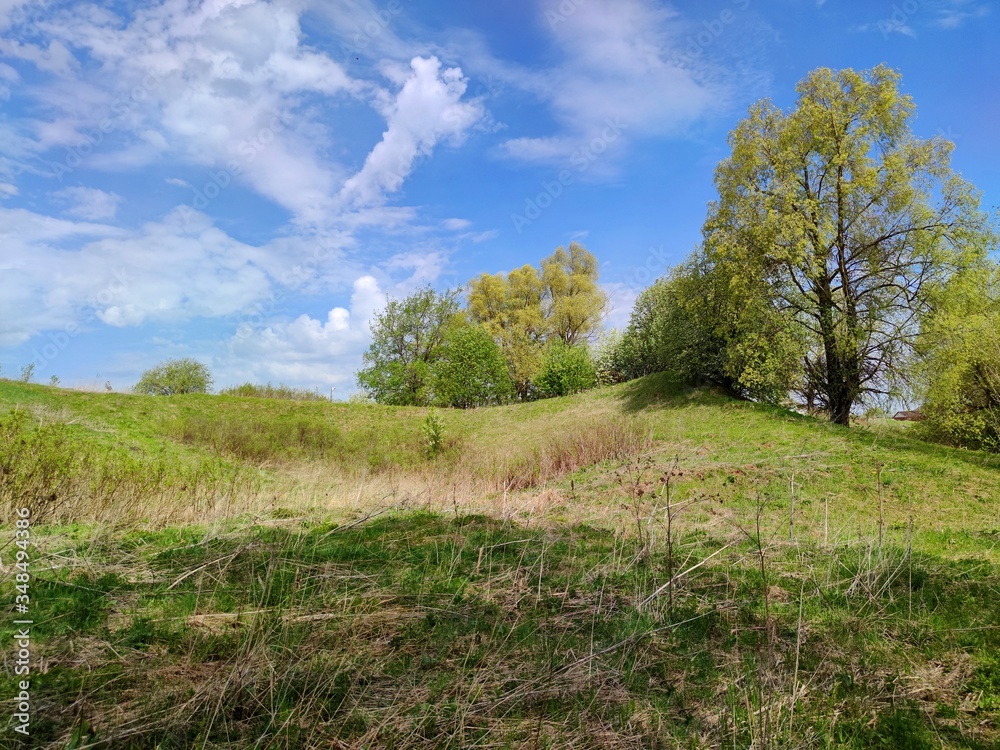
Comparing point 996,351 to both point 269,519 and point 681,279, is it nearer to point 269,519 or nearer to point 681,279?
point 681,279

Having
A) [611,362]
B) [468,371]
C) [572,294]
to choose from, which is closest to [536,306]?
[572,294]

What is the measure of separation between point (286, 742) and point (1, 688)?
1.73 meters

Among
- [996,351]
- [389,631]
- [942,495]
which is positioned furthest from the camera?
[996,351]

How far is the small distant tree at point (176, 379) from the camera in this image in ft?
154

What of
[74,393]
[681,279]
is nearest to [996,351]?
[681,279]

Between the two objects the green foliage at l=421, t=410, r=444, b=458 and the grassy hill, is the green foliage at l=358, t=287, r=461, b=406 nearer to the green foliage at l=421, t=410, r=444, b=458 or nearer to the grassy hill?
the green foliage at l=421, t=410, r=444, b=458

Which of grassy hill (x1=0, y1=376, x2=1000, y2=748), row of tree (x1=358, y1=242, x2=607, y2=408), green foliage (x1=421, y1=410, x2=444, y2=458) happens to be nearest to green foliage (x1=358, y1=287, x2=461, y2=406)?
row of tree (x1=358, y1=242, x2=607, y2=408)

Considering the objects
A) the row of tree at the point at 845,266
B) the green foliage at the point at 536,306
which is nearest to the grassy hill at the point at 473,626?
the row of tree at the point at 845,266

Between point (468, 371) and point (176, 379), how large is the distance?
2977 cm

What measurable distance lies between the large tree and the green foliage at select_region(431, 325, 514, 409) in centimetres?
1793

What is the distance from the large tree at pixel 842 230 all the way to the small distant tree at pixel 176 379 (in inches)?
1801

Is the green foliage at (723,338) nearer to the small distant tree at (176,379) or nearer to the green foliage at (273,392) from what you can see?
the green foliage at (273,392)

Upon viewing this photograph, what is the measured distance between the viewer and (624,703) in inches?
125

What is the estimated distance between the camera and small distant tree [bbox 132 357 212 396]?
154 ft
